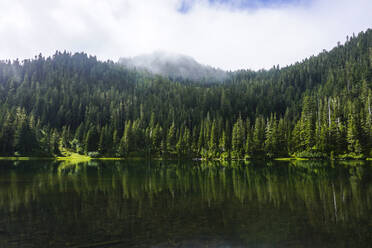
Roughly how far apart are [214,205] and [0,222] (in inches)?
595

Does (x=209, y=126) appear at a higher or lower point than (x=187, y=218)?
higher

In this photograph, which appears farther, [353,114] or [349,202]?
[353,114]

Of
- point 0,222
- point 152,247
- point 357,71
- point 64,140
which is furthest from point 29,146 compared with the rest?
point 357,71

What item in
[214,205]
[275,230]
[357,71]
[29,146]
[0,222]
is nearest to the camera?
[275,230]

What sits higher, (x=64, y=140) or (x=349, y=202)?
(x=64, y=140)

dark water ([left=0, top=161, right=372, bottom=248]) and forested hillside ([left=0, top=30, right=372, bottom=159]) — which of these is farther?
forested hillside ([left=0, top=30, right=372, bottom=159])

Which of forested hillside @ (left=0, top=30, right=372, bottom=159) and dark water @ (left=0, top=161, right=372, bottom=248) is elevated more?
A: forested hillside @ (left=0, top=30, right=372, bottom=159)

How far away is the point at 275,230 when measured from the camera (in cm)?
1545

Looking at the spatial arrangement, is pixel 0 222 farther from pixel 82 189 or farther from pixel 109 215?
pixel 82 189

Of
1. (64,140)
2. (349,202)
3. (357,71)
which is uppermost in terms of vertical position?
(357,71)

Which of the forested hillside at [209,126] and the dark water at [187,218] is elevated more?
the forested hillside at [209,126]

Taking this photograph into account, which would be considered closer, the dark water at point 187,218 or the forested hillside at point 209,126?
the dark water at point 187,218

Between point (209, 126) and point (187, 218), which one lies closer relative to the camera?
point (187, 218)

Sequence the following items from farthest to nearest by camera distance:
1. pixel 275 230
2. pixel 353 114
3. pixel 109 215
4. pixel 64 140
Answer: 1. pixel 64 140
2. pixel 353 114
3. pixel 109 215
4. pixel 275 230
